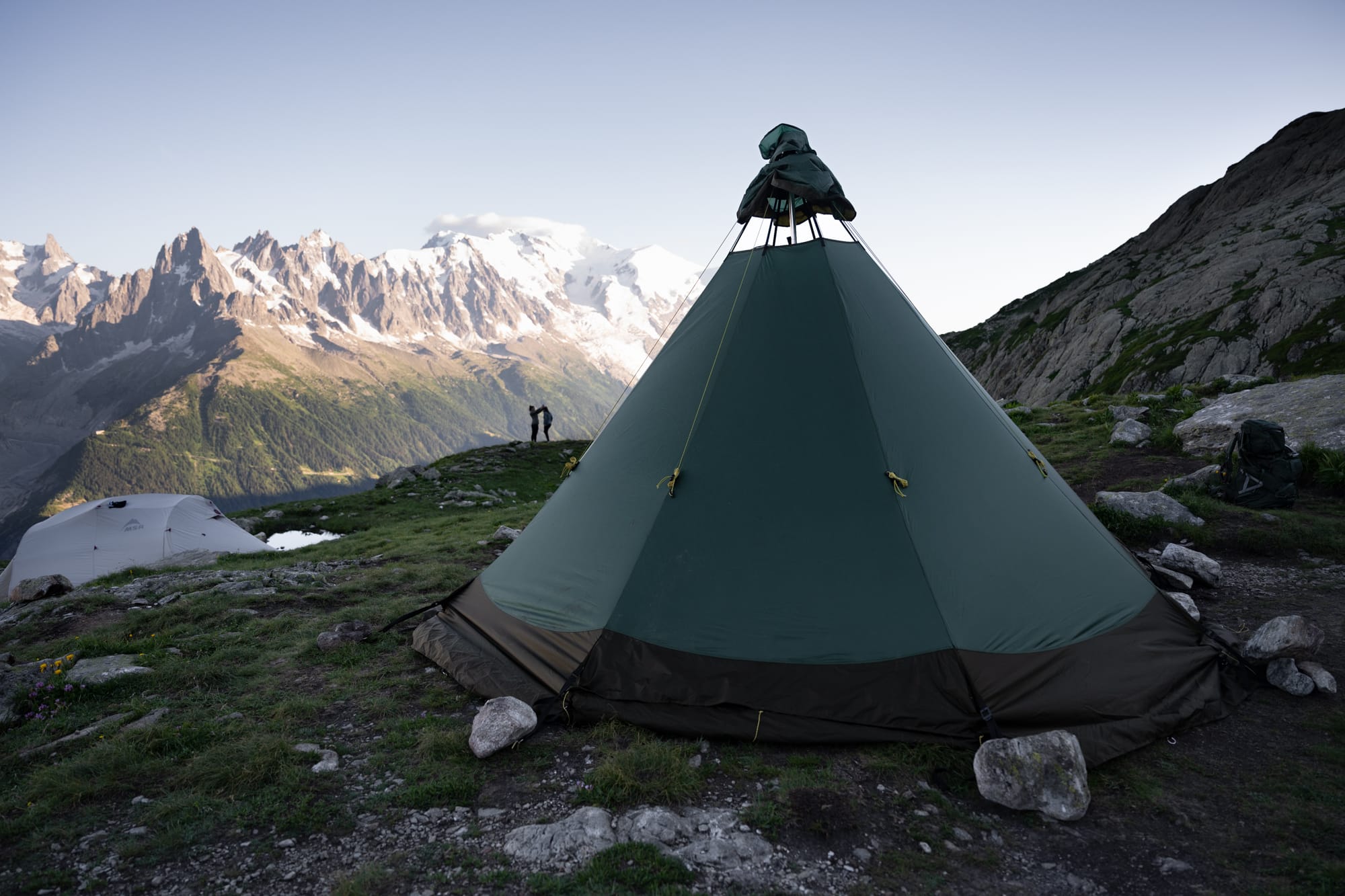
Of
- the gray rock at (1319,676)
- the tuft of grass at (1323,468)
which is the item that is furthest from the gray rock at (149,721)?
the tuft of grass at (1323,468)

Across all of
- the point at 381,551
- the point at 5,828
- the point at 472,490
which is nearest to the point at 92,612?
the point at 381,551

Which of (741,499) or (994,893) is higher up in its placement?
(741,499)

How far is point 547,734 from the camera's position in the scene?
627cm

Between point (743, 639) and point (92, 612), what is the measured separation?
11.8 m

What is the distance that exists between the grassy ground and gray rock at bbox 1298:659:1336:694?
35 centimetres

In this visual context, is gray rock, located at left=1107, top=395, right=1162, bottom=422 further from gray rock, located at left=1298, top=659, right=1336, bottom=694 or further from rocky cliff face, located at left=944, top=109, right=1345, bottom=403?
rocky cliff face, located at left=944, top=109, right=1345, bottom=403

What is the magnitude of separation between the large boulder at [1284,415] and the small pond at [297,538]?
25.6 meters

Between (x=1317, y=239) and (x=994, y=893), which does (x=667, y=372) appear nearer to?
(x=994, y=893)

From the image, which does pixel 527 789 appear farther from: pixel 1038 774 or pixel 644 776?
pixel 1038 774

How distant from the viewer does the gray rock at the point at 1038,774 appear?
195 inches

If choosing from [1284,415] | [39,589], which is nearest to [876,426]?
[1284,415]

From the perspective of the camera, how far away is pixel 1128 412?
19.2m

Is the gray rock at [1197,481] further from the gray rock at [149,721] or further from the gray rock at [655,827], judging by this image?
the gray rock at [149,721]

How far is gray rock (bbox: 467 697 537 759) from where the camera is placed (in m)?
5.88
